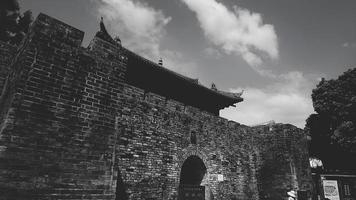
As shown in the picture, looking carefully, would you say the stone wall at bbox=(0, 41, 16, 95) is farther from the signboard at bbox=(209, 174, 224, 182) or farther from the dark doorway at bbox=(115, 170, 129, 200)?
the signboard at bbox=(209, 174, 224, 182)

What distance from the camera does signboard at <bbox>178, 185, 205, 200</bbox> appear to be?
885 centimetres

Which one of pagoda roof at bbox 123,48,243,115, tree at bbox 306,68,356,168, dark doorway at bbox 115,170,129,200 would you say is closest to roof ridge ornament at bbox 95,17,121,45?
pagoda roof at bbox 123,48,243,115

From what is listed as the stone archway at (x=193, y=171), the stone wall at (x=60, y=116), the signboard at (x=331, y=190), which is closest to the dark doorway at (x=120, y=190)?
the stone archway at (x=193, y=171)

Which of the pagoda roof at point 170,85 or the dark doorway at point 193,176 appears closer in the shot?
the dark doorway at point 193,176

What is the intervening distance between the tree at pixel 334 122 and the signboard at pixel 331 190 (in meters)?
5.41

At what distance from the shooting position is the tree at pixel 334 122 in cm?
1658

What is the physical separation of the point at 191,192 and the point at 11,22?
48.6 feet

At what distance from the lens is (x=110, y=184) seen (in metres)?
3.72

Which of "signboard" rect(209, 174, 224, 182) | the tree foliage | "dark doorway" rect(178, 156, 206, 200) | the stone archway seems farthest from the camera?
the tree foliage

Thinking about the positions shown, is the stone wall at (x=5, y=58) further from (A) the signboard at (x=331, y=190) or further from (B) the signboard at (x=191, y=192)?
(A) the signboard at (x=331, y=190)

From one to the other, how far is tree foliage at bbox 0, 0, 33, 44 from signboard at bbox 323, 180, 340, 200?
1846 cm

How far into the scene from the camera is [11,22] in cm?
1543

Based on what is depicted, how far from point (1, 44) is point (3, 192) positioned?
365 centimetres

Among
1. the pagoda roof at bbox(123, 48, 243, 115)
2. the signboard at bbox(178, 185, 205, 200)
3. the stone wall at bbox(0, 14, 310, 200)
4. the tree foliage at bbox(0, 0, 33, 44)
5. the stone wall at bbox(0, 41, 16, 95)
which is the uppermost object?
the tree foliage at bbox(0, 0, 33, 44)
